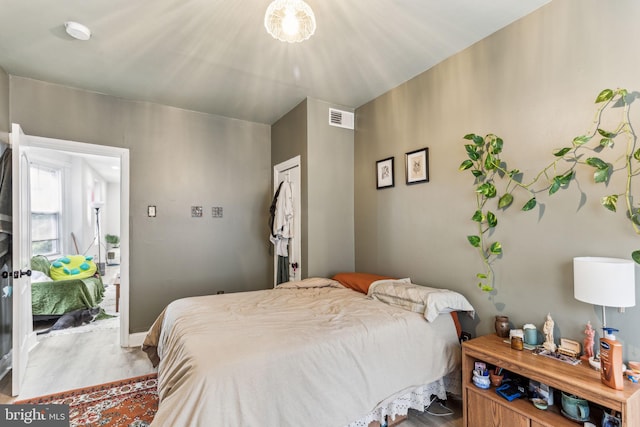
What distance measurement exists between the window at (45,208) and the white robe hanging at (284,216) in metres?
4.59

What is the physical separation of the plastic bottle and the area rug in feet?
8.58

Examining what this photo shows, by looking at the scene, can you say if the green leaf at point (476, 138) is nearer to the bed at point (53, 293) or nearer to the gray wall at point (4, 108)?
the gray wall at point (4, 108)

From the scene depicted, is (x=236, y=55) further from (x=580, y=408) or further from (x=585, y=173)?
(x=580, y=408)

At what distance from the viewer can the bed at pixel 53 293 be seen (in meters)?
3.90

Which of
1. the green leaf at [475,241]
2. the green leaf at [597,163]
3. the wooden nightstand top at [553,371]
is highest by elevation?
the green leaf at [597,163]

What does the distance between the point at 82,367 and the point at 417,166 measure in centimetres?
365

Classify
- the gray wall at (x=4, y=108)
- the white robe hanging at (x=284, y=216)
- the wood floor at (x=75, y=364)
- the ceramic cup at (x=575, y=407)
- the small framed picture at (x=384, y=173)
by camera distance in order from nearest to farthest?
the ceramic cup at (x=575, y=407) → the wood floor at (x=75, y=364) → the gray wall at (x=4, y=108) → the small framed picture at (x=384, y=173) → the white robe hanging at (x=284, y=216)

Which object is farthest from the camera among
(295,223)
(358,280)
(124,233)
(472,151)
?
(295,223)

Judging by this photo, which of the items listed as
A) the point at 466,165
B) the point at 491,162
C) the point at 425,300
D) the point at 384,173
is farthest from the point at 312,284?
the point at 491,162

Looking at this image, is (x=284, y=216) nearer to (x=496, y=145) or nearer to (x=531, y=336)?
(x=496, y=145)

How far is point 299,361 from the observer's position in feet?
4.90

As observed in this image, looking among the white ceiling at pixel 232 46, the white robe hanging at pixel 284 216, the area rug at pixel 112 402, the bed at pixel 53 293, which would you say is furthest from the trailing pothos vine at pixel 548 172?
the bed at pixel 53 293

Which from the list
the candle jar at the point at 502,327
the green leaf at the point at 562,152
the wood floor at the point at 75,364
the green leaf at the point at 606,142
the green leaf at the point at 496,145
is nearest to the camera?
the green leaf at the point at 606,142
